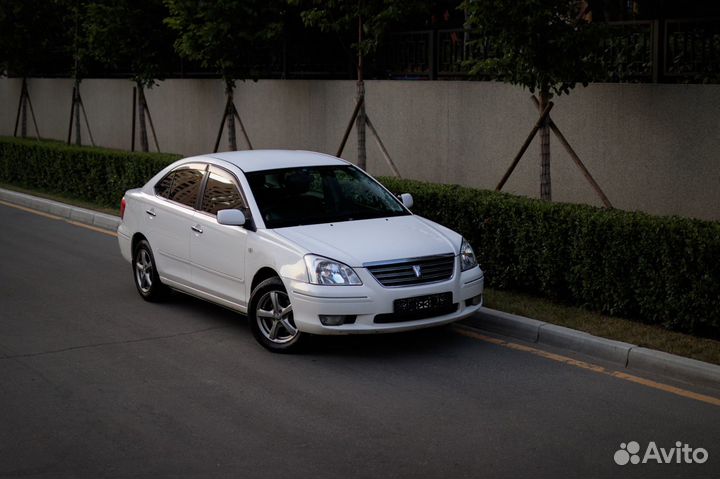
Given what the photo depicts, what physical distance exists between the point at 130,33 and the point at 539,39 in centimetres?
1138

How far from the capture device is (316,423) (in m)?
6.68

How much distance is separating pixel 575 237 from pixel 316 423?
3.78 metres

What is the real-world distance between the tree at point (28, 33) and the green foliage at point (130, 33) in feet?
12.5

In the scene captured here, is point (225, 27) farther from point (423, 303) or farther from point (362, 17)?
point (423, 303)

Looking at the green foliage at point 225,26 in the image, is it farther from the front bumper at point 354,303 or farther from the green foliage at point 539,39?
the front bumper at point 354,303

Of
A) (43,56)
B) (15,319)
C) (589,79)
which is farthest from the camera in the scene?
(43,56)

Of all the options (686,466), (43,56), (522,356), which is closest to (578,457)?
(686,466)

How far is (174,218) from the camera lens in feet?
32.5

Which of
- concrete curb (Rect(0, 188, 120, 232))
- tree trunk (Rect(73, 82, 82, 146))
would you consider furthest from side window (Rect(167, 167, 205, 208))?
tree trunk (Rect(73, 82, 82, 146))

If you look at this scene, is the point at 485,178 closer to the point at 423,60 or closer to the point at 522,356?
the point at 423,60

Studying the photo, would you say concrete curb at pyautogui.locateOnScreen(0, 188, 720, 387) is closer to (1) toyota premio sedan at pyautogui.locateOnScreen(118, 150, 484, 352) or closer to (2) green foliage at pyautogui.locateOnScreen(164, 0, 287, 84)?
(1) toyota premio sedan at pyautogui.locateOnScreen(118, 150, 484, 352)

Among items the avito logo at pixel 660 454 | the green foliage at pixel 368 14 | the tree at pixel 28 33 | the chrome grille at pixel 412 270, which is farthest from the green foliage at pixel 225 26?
the avito logo at pixel 660 454

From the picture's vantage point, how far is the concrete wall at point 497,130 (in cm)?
1295

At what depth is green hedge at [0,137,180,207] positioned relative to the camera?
17.1 m
